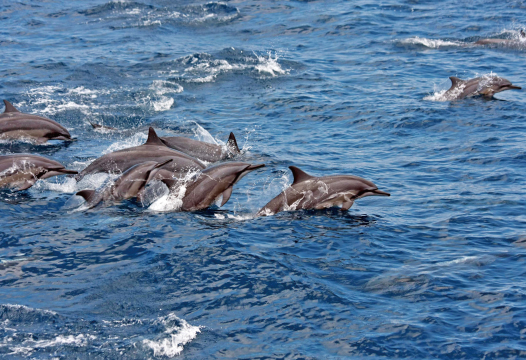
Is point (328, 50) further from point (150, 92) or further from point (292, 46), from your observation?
point (150, 92)

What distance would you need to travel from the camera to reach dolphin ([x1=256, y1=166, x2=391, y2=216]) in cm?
1413

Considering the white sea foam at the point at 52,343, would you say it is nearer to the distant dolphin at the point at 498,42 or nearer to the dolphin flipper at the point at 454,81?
the dolphin flipper at the point at 454,81

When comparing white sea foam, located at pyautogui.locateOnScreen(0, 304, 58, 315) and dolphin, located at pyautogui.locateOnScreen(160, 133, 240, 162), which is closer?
white sea foam, located at pyautogui.locateOnScreen(0, 304, 58, 315)

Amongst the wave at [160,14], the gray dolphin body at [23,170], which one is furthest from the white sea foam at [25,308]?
the wave at [160,14]

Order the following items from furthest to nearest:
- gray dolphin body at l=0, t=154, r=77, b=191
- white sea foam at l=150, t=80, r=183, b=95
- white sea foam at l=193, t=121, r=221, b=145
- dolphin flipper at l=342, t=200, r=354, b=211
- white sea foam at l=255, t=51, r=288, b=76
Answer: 1. white sea foam at l=255, t=51, r=288, b=76
2. white sea foam at l=150, t=80, r=183, b=95
3. white sea foam at l=193, t=121, r=221, b=145
4. gray dolphin body at l=0, t=154, r=77, b=191
5. dolphin flipper at l=342, t=200, r=354, b=211

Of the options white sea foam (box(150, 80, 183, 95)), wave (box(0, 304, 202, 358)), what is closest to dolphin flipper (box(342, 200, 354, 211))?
wave (box(0, 304, 202, 358))

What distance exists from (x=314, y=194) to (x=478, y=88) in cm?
1135

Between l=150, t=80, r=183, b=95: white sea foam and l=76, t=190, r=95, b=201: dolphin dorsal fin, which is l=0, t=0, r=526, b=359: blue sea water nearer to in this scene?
l=150, t=80, r=183, b=95: white sea foam

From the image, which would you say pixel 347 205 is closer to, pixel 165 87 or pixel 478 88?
pixel 478 88

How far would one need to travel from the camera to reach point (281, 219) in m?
13.7

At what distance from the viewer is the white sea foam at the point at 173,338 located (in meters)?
9.09

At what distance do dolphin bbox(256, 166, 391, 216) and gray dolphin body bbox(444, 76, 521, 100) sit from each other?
985 centimetres

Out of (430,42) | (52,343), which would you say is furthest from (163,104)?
(52,343)

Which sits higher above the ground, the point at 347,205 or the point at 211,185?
the point at 211,185
